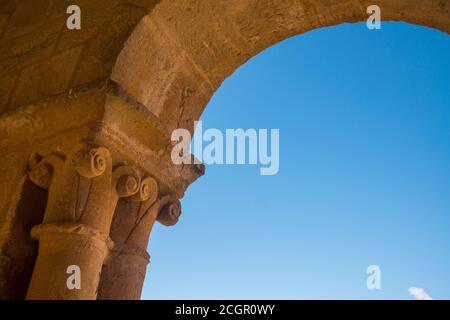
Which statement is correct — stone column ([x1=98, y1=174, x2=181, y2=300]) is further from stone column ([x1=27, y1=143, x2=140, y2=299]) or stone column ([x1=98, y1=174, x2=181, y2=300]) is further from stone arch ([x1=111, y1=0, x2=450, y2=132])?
stone arch ([x1=111, y1=0, x2=450, y2=132])

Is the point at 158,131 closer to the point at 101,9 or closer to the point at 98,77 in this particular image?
the point at 98,77

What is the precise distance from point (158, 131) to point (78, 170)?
A: 1.42 feet

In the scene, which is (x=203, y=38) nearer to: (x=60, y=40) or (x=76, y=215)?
(x=60, y=40)

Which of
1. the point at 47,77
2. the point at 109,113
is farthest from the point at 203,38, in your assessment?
the point at 47,77

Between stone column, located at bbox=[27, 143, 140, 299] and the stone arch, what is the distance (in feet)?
1.26

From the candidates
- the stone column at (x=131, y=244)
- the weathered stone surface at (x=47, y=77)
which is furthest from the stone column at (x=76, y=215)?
the weathered stone surface at (x=47, y=77)

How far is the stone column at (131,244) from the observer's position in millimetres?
2248

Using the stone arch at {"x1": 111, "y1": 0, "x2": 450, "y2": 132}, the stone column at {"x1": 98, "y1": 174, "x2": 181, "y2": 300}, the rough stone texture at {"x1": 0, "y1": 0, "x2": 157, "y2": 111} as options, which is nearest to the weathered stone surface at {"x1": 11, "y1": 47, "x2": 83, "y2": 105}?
the rough stone texture at {"x1": 0, "y1": 0, "x2": 157, "y2": 111}

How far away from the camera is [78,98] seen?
2.20m

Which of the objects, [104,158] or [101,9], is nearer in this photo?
[104,158]

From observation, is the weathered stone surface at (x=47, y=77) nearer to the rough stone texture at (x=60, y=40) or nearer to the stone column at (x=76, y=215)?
the rough stone texture at (x=60, y=40)

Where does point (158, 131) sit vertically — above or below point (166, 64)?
below
